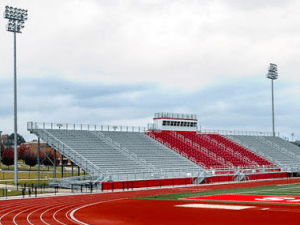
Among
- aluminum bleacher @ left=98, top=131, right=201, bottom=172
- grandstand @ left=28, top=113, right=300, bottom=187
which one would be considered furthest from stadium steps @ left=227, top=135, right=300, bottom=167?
aluminum bleacher @ left=98, top=131, right=201, bottom=172

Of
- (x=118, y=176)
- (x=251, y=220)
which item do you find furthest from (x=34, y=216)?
(x=118, y=176)

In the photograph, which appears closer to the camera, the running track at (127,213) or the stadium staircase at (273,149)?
the running track at (127,213)

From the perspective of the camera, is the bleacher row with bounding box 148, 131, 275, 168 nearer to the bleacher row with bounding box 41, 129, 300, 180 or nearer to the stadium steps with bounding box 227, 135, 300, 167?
the bleacher row with bounding box 41, 129, 300, 180

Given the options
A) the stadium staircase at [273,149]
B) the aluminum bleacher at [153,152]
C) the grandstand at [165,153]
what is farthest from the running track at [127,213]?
the stadium staircase at [273,149]

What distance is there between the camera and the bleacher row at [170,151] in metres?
44.4

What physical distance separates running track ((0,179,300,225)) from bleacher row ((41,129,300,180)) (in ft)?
46.4

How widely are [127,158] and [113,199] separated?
15.6 metres

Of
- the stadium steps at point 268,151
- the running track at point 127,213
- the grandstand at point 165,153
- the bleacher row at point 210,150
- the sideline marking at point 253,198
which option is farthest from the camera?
the stadium steps at point 268,151

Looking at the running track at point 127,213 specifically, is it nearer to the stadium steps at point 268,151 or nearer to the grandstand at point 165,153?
the grandstand at point 165,153

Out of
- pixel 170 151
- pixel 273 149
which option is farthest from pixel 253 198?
pixel 273 149

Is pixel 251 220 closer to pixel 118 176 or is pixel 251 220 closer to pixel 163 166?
pixel 118 176

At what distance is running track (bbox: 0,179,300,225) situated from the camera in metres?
20.0

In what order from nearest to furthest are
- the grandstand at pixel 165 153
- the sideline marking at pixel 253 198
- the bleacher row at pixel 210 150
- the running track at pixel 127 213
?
1. the running track at pixel 127 213
2. the sideline marking at pixel 253 198
3. the grandstand at pixel 165 153
4. the bleacher row at pixel 210 150

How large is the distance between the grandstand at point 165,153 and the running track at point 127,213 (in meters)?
10.9
